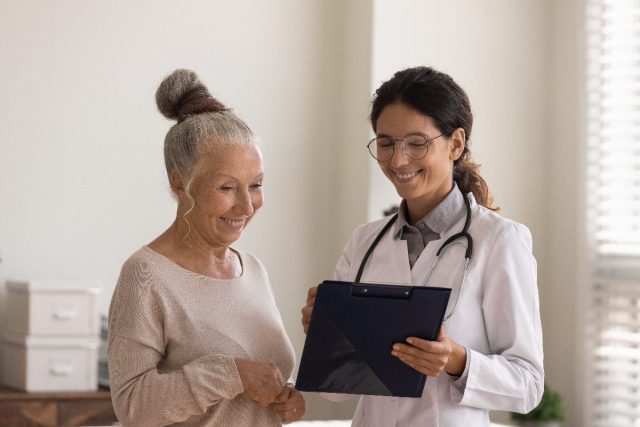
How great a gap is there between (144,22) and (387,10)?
113 cm

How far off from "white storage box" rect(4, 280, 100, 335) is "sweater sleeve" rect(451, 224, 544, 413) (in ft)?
7.68

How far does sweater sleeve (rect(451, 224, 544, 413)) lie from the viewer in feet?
6.06

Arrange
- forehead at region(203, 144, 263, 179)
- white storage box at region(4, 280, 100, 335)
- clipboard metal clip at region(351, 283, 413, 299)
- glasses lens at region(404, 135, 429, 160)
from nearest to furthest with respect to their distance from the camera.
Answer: clipboard metal clip at region(351, 283, 413, 299), forehead at region(203, 144, 263, 179), glasses lens at region(404, 135, 429, 160), white storage box at region(4, 280, 100, 335)

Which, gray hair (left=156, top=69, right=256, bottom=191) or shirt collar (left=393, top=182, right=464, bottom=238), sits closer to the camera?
gray hair (left=156, top=69, right=256, bottom=191)

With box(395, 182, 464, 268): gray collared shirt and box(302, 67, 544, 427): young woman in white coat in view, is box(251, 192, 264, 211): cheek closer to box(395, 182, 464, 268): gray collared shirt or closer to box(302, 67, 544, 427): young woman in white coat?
box(302, 67, 544, 427): young woman in white coat

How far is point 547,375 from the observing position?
4.68 meters

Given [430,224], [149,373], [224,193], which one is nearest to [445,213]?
[430,224]

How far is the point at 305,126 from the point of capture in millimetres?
4859

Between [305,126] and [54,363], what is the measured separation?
172 cm

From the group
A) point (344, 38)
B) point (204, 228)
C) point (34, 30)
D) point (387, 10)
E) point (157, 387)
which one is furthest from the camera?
point (344, 38)

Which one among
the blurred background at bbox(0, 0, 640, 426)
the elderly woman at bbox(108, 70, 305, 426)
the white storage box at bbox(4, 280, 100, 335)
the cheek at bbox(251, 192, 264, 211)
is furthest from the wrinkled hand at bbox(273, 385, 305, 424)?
the blurred background at bbox(0, 0, 640, 426)

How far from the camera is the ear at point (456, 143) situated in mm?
2027

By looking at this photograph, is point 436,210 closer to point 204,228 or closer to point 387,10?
point 204,228

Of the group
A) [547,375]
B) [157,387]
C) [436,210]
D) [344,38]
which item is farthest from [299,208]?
[157,387]
